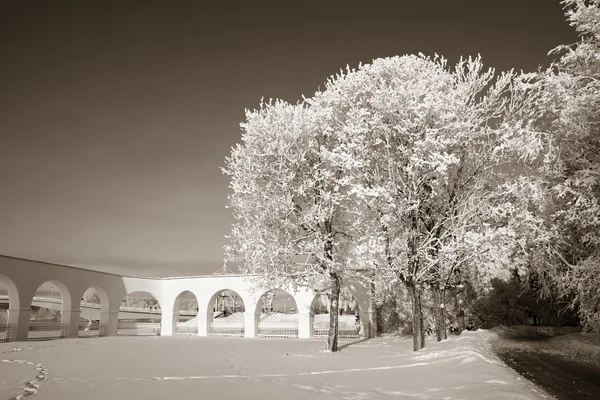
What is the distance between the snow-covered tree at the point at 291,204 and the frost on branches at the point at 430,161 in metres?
1.63

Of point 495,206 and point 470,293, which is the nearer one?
point 495,206

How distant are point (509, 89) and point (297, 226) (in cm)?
882

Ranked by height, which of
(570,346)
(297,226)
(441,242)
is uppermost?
(297,226)

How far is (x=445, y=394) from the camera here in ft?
21.8

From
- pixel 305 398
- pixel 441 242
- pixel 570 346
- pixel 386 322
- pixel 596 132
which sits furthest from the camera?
pixel 386 322

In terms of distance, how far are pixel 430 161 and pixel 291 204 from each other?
5408 mm

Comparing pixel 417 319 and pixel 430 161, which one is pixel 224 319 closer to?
pixel 417 319

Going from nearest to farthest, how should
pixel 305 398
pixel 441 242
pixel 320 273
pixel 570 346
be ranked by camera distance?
pixel 305 398, pixel 441 242, pixel 320 273, pixel 570 346

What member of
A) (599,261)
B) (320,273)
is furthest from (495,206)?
(320,273)

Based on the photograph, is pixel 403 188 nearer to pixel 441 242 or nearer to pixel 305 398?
pixel 441 242

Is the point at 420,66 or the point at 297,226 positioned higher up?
the point at 420,66

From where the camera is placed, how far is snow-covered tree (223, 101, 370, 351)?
16703mm

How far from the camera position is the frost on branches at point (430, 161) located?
13812 millimetres

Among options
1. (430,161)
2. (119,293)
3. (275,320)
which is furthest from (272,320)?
(430,161)
